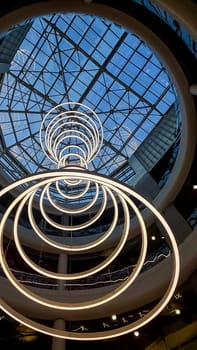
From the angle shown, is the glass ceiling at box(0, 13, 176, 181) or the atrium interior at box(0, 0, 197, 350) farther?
the glass ceiling at box(0, 13, 176, 181)

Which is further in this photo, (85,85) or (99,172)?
(85,85)

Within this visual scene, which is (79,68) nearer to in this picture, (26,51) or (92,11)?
(26,51)

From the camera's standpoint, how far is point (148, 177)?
21.5m

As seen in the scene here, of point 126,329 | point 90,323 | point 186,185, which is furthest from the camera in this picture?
point 186,185

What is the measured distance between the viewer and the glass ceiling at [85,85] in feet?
75.2

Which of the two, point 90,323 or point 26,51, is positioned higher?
point 26,51

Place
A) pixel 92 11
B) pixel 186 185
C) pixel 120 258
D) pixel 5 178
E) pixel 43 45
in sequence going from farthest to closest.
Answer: pixel 43 45 → pixel 5 178 → pixel 120 258 → pixel 186 185 → pixel 92 11

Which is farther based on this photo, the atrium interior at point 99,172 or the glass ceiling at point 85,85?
the glass ceiling at point 85,85

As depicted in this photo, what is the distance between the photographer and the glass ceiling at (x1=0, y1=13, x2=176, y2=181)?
22922mm

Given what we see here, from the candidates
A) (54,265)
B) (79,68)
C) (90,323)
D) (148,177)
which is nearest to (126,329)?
(90,323)

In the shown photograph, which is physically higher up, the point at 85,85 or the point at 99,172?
the point at 85,85

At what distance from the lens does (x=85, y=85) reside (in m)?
25.6

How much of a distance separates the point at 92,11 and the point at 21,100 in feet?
45.7

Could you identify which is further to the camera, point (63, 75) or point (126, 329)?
point (63, 75)
